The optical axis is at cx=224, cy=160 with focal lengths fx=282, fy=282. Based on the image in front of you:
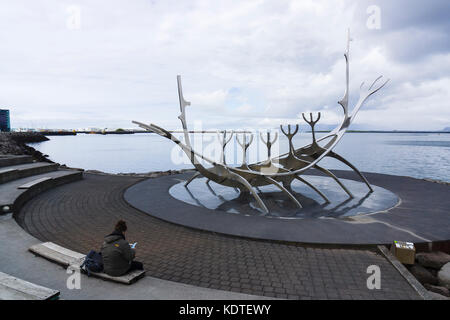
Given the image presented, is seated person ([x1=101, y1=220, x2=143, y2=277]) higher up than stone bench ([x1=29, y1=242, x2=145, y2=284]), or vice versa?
seated person ([x1=101, y1=220, x2=143, y2=277])

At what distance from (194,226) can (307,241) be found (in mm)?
2865

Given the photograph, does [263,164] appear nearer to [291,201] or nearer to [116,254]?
[291,201]

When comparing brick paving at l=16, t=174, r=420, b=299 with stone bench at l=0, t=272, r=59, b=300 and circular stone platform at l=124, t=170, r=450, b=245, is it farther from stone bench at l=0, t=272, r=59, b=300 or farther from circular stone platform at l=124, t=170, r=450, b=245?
stone bench at l=0, t=272, r=59, b=300

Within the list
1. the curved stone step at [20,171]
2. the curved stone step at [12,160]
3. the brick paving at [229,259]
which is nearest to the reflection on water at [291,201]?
the brick paving at [229,259]

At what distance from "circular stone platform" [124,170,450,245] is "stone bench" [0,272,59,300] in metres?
4.10

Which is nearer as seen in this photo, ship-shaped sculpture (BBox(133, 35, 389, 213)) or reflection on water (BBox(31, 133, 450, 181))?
ship-shaped sculpture (BBox(133, 35, 389, 213))

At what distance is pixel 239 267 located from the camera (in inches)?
207

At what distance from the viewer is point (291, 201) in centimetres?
1050

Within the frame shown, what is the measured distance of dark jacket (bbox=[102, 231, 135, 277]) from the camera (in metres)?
4.19

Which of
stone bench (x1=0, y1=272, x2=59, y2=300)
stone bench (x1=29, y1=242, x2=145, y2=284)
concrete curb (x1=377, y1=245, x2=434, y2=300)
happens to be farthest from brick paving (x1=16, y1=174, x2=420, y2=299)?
stone bench (x1=0, y1=272, x2=59, y2=300)

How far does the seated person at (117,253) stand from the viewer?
4.19 metres

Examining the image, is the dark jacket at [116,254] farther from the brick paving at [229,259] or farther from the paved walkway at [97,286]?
the brick paving at [229,259]

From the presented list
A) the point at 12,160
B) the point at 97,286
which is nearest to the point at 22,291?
the point at 97,286

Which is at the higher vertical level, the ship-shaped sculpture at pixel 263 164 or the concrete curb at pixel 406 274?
the ship-shaped sculpture at pixel 263 164
